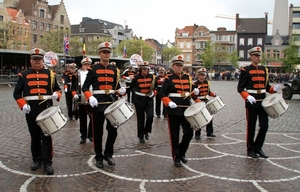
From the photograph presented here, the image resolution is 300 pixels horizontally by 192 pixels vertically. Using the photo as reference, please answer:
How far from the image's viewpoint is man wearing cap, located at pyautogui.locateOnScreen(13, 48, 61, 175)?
20.7 ft

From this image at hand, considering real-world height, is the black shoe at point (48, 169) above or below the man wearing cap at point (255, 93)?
below

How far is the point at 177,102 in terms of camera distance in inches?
274

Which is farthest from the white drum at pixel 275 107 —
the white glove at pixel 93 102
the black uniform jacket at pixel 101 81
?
the white glove at pixel 93 102

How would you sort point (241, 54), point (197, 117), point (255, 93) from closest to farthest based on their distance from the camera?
point (197, 117) < point (255, 93) < point (241, 54)

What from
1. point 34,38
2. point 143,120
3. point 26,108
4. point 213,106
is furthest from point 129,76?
point 34,38

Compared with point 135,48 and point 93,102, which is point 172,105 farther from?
point 135,48

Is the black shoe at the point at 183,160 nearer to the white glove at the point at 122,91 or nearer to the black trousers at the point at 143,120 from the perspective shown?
the white glove at the point at 122,91

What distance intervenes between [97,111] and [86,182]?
1.41 metres

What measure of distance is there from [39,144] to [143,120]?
10.9ft

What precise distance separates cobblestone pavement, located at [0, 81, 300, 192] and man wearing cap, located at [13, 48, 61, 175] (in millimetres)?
318

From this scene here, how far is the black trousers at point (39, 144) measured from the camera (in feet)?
20.7

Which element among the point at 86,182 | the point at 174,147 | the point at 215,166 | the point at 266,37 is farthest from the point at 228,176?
the point at 266,37

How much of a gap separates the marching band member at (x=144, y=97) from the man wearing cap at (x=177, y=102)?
7.53ft

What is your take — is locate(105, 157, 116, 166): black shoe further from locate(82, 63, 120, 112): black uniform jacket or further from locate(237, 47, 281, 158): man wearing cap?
locate(237, 47, 281, 158): man wearing cap
